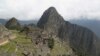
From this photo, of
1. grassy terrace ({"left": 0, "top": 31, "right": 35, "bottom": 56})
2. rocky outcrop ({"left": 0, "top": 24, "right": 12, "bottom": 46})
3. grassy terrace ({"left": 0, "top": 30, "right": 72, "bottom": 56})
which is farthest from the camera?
rocky outcrop ({"left": 0, "top": 24, "right": 12, "bottom": 46})

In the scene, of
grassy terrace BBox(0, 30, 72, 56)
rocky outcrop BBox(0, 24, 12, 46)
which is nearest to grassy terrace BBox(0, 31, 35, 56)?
grassy terrace BBox(0, 30, 72, 56)

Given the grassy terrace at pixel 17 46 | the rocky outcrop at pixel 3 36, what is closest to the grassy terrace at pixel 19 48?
the grassy terrace at pixel 17 46

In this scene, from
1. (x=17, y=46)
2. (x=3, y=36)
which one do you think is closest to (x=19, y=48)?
(x=17, y=46)

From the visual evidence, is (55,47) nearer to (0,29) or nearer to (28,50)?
(28,50)

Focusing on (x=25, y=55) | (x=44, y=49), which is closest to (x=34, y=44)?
(x=44, y=49)

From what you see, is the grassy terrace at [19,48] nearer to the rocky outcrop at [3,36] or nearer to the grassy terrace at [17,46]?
the grassy terrace at [17,46]

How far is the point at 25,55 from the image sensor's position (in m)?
137

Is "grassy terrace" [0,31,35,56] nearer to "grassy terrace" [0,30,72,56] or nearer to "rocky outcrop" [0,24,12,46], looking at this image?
"grassy terrace" [0,30,72,56]

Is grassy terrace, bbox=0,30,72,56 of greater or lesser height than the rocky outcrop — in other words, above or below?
below

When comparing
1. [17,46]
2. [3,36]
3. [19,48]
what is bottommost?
[19,48]

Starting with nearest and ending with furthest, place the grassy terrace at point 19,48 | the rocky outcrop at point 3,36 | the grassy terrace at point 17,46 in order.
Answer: the grassy terrace at point 19,48
the grassy terrace at point 17,46
the rocky outcrop at point 3,36

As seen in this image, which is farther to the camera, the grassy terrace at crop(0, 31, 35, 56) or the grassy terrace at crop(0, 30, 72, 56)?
the grassy terrace at crop(0, 31, 35, 56)

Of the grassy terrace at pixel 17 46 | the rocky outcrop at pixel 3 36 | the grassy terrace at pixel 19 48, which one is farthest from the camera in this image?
the rocky outcrop at pixel 3 36

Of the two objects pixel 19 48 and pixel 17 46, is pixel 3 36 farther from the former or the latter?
pixel 19 48
